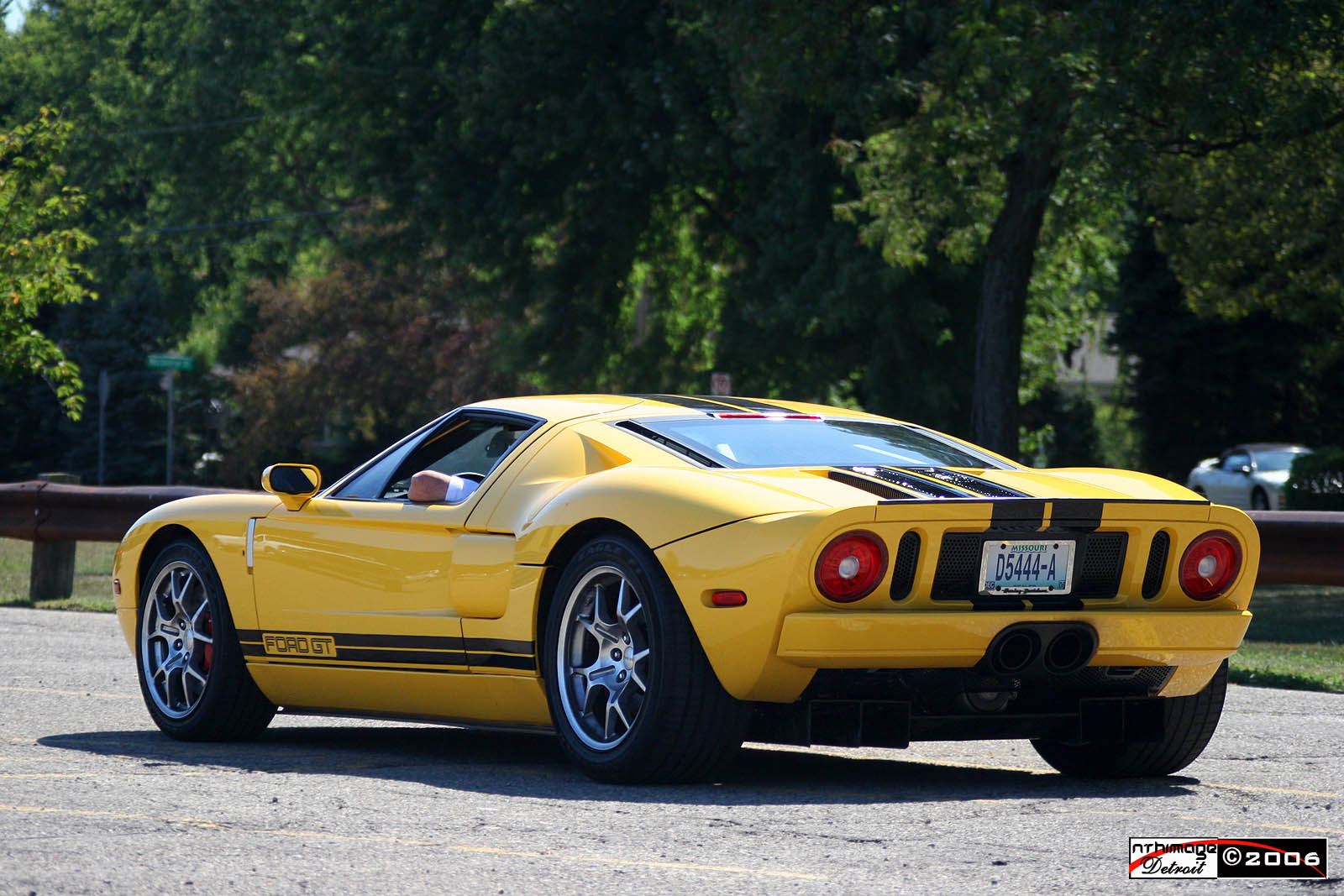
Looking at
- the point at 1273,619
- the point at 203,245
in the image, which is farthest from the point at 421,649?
the point at 203,245

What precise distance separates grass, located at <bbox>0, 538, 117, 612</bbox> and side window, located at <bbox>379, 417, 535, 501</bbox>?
7.92 meters

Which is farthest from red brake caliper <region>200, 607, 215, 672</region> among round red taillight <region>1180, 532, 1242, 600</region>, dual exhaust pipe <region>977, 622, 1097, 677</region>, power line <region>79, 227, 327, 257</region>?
power line <region>79, 227, 327, 257</region>

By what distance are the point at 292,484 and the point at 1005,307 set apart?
55.0ft

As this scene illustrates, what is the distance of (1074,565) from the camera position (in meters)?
5.81

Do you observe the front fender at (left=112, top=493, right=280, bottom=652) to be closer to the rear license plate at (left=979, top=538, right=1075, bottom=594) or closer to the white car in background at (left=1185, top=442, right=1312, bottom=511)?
the rear license plate at (left=979, top=538, right=1075, bottom=594)

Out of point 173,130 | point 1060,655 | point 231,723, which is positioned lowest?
point 231,723

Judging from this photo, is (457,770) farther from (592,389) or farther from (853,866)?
(592,389)

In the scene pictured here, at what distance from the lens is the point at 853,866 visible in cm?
462

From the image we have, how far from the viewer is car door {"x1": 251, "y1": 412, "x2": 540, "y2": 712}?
6.60m

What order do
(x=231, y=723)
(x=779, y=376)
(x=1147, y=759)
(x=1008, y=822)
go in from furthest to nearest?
(x=779, y=376) → (x=231, y=723) → (x=1147, y=759) → (x=1008, y=822)

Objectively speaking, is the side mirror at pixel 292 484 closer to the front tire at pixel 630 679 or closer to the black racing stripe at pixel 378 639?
the black racing stripe at pixel 378 639

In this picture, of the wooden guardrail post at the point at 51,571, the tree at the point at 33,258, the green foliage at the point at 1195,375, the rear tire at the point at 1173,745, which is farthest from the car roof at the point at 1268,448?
the rear tire at the point at 1173,745

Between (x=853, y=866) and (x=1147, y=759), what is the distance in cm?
204

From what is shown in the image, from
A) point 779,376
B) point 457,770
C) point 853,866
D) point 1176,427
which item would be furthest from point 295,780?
point 1176,427
